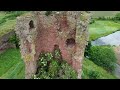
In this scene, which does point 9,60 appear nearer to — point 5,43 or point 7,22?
point 5,43

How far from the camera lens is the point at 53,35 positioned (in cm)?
1748

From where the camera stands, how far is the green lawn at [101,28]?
1475 inches

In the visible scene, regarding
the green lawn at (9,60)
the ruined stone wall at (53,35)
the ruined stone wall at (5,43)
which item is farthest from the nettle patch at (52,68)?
the ruined stone wall at (5,43)

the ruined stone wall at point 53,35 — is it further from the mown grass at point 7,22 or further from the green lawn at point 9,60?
the mown grass at point 7,22

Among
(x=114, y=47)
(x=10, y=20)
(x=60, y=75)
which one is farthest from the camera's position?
(x=10, y=20)

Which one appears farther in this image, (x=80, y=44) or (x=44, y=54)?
(x=44, y=54)

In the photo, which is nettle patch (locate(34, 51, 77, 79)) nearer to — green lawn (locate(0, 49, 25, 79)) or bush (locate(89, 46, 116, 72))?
green lawn (locate(0, 49, 25, 79))

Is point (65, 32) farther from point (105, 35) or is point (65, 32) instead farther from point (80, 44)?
point (105, 35)

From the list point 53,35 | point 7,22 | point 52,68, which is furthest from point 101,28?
point 52,68

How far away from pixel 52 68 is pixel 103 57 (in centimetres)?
1186

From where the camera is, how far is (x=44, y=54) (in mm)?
18172
